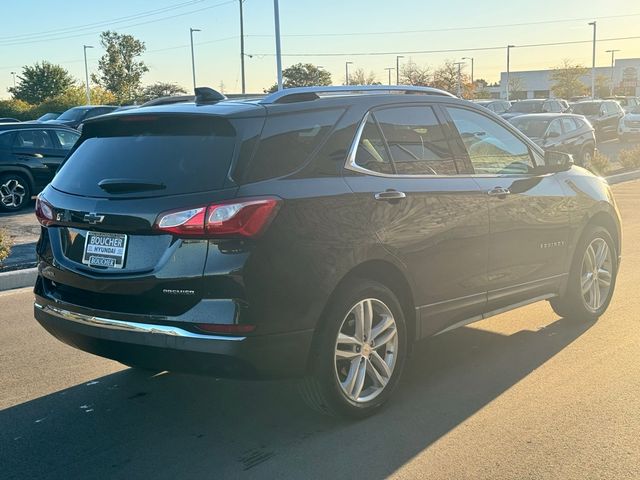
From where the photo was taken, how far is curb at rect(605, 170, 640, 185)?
1827 centimetres

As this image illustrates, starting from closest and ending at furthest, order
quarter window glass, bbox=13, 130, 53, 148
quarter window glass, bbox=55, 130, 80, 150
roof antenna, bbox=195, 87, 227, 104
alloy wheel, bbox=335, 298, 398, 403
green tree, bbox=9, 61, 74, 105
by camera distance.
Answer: alloy wheel, bbox=335, 298, 398, 403, roof antenna, bbox=195, 87, 227, 104, quarter window glass, bbox=13, 130, 53, 148, quarter window glass, bbox=55, 130, 80, 150, green tree, bbox=9, 61, 74, 105

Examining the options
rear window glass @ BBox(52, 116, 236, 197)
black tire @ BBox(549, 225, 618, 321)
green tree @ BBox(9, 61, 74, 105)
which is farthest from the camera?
green tree @ BBox(9, 61, 74, 105)

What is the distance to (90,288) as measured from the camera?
12.8ft

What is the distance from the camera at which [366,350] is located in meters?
4.21

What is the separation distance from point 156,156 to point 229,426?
1.56 m

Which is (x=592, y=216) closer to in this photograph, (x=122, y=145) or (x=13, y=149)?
(x=122, y=145)

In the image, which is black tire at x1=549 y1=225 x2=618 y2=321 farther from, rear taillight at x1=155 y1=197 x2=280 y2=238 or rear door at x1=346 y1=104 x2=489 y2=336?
rear taillight at x1=155 y1=197 x2=280 y2=238

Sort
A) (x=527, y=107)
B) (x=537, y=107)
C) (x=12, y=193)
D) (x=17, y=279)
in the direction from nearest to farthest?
(x=17, y=279)
(x=12, y=193)
(x=537, y=107)
(x=527, y=107)

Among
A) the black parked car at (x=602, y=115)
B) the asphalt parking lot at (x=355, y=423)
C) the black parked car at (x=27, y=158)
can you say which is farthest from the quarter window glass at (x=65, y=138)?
the black parked car at (x=602, y=115)

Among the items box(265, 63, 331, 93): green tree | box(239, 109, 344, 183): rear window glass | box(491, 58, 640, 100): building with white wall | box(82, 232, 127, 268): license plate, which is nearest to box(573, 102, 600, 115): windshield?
box(239, 109, 344, 183): rear window glass

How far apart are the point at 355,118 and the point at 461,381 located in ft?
6.07

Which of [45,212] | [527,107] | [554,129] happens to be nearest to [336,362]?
[45,212]

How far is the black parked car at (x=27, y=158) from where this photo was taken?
46.4ft

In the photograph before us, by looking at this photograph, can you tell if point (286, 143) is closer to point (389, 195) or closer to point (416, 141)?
point (389, 195)
